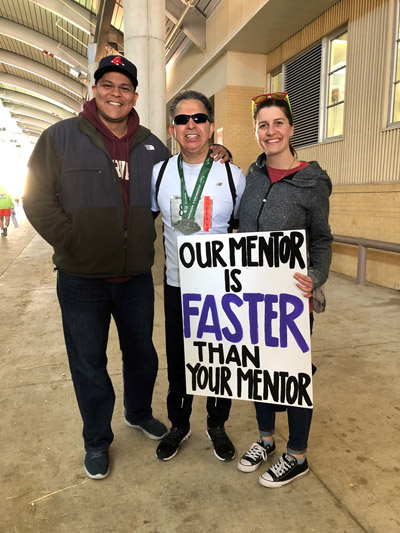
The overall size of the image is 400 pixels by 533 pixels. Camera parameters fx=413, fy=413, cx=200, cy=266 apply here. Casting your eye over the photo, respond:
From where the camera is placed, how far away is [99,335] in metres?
2.24

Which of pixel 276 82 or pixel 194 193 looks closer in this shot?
pixel 194 193

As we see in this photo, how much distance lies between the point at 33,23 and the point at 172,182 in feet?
66.0

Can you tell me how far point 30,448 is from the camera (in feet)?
8.13

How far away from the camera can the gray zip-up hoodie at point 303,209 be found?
1.96 metres

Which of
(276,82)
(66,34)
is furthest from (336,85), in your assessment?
(66,34)

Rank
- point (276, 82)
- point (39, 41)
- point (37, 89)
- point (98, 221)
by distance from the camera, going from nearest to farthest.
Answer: point (98, 221), point (276, 82), point (39, 41), point (37, 89)

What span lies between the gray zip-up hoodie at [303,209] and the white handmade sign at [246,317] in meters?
0.09

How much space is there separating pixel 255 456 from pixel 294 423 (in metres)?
0.34

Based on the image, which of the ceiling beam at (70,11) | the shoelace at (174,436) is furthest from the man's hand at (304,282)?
the ceiling beam at (70,11)

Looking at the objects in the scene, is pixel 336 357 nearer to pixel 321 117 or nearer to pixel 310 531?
pixel 310 531

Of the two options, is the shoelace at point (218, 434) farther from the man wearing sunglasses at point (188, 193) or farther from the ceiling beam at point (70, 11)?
the ceiling beam at point (70, 11)

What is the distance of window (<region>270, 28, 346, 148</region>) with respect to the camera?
7.88 meters

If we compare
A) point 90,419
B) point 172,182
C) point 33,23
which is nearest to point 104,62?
point 172,182

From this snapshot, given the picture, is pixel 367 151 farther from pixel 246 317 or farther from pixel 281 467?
pixel 281 467
